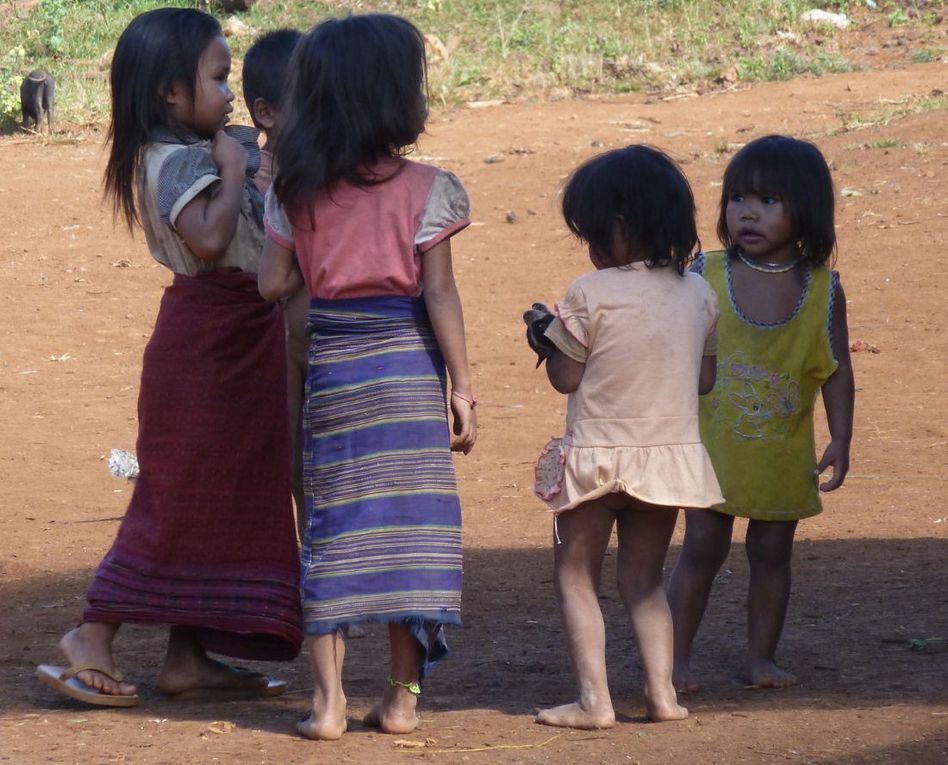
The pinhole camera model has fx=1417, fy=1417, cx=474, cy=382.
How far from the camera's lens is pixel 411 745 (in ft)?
9.92

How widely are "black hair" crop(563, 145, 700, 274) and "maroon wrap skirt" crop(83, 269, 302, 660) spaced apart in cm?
84

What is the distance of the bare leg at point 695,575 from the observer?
11.8ft

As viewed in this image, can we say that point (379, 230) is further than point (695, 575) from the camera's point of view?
No

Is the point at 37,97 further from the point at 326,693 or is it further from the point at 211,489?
the point at 326,693

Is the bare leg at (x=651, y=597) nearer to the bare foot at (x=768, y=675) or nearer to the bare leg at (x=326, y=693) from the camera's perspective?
the bare foot at (x=768, y=675)

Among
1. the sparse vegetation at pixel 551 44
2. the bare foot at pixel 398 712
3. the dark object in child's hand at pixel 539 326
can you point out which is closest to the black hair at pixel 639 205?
the dark object in child's hand at pixel 539 326

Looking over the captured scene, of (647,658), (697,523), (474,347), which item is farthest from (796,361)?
(474,347)

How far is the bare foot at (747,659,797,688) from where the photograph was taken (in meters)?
3.58

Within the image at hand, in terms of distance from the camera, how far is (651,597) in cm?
319

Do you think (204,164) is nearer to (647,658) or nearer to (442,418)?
(442,418)

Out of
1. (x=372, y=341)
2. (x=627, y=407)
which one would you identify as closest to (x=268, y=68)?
(x=372, y=341)

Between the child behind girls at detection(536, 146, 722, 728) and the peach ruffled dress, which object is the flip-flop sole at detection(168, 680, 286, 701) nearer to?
the child behind girls at detection(536, 146, 722, 728)

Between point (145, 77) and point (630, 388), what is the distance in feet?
4.47

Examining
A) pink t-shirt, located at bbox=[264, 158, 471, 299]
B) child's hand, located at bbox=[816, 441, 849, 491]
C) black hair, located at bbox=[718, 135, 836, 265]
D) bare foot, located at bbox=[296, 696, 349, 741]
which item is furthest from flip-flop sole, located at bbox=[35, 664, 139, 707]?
black hair, located at bbox=[718, 135, 836, 265]
